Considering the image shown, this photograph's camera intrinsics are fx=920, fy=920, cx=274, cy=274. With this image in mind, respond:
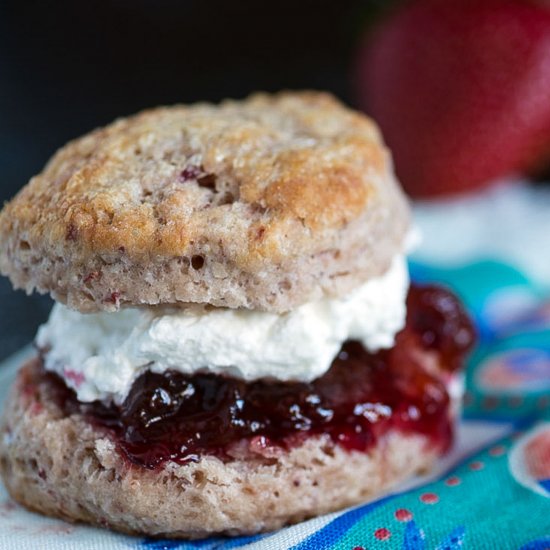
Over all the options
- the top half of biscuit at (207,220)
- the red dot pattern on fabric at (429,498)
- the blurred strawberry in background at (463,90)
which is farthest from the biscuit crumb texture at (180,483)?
the blurred strawberry in background at (463,90)

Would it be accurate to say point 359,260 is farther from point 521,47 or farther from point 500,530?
point 521,47

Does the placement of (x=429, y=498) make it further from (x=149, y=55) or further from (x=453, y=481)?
(x=149, y=55)

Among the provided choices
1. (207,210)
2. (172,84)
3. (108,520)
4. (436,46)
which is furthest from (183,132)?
(172,84)

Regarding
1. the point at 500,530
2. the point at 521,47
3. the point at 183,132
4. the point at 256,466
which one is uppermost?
the point at 183,132

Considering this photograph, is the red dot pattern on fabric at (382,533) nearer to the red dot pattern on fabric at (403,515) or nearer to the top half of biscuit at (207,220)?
the red dot pattern on fabric at (403,515)

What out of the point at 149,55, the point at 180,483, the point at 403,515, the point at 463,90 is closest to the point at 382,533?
the point at 403,515
